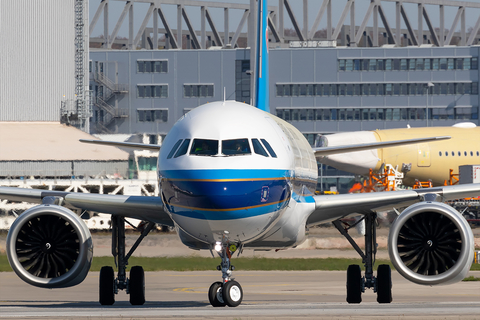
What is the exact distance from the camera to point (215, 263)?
32594 mm

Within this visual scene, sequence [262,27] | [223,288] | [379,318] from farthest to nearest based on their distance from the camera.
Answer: [262,27]
[223,288]
[379,318]

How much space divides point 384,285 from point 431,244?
2818 mm


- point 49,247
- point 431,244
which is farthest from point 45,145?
point 431,244

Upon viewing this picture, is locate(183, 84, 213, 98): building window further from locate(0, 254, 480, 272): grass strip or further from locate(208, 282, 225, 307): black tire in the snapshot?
locate(208, 282, 225, 307): black tire

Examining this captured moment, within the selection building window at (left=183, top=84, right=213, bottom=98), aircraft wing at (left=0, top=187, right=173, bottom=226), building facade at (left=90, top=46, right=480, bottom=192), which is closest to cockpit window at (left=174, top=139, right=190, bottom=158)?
aircraft wing at (left=0, top=187, right=173, bottom=226)

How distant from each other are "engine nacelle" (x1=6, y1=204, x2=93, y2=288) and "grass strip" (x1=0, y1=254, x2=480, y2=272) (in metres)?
15.7

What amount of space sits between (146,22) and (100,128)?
2356cm

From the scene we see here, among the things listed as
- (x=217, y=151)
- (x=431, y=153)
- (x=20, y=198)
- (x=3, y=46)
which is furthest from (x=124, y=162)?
(x=217, y=151)

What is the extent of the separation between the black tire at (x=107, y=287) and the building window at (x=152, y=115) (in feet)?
278

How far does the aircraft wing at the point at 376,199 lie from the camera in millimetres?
16703

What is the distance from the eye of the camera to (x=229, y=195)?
12961 mm

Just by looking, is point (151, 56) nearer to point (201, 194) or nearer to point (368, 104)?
point (368, 104)

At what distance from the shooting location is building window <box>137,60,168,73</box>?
10194cm

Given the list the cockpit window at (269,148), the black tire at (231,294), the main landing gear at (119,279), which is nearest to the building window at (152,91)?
the main landing gear at (119,279)
